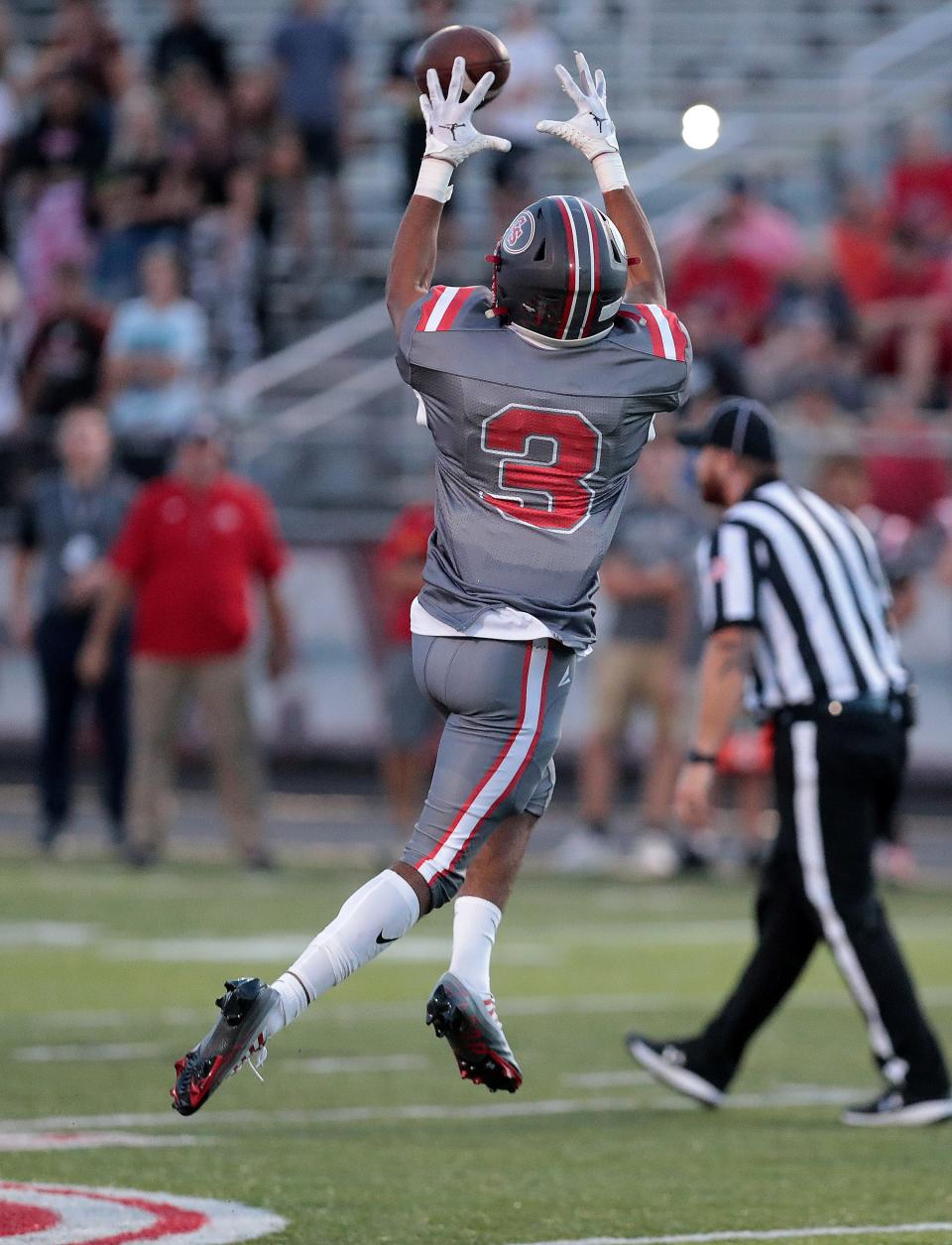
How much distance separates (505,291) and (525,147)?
36.4ft

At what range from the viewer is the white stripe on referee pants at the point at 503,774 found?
4773mm

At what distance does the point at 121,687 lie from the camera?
42.9 ft

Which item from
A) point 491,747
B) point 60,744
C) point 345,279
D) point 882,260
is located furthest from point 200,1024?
point 345,279

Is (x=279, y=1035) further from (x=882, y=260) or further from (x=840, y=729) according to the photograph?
(x=882, y=260)

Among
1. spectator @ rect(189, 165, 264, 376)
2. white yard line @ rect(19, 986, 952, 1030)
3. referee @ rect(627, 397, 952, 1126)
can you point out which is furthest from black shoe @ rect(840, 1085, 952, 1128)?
spectator @ rect(189, 165, 264, 376)

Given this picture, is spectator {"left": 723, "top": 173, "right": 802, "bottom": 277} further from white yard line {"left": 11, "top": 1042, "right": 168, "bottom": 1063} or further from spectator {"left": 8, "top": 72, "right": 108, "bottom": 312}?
white yard line {"left": 11, "top": 1042, "right": 168, "bottom": 1063}

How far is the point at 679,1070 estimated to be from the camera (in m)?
6.61

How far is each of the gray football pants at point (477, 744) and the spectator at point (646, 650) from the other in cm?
813

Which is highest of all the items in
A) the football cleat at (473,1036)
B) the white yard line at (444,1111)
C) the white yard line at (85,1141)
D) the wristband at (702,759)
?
the wristband at (702,759)

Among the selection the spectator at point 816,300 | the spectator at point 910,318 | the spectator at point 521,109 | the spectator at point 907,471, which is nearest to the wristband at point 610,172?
the spectator at point 907,471

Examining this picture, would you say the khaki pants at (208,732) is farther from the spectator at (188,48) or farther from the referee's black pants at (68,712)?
the spectator at (188,48)

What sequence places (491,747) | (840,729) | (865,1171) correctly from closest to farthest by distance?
1. (491,747)
2. (865,1171)
3. (840,729)

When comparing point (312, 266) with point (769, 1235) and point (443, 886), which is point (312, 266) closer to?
point (443, 886)

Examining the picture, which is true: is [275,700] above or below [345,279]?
below
